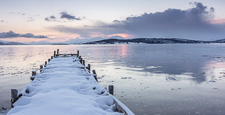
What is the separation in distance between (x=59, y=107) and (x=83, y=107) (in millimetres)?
721

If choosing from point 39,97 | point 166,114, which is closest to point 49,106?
point 39,97

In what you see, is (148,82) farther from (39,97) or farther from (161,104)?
(39,97)

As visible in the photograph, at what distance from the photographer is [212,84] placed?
1320 cm

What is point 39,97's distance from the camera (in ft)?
19.1

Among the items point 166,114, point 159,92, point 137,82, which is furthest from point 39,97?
point 137,82

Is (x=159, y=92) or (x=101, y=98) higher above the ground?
(x=101, y=98)

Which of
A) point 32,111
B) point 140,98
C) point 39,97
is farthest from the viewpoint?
point 140,98

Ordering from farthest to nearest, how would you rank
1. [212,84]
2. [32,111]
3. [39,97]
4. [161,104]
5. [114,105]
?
[212,84], [161,104], [39,97], [114,105], [32,111]

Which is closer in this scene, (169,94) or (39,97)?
(39,97)

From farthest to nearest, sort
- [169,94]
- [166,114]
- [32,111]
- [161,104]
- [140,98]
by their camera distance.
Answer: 1. [169,94]
2. [140,98]
3. [161,104]
4. [166,114]
5. [32,111]

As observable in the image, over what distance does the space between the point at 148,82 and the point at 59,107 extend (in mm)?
9979

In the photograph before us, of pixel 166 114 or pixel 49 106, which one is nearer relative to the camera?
pixel 49 106

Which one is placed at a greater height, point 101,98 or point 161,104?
point 101,98

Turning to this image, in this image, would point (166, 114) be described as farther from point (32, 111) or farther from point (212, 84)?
point (212, 84)
